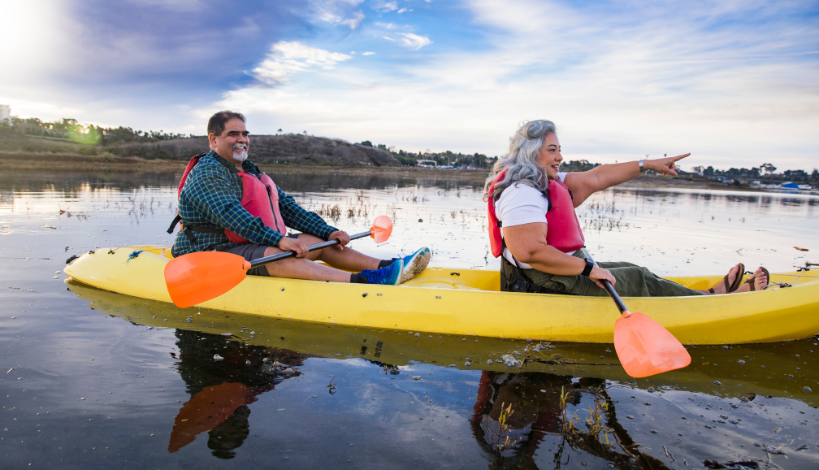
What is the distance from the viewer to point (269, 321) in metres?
4.14

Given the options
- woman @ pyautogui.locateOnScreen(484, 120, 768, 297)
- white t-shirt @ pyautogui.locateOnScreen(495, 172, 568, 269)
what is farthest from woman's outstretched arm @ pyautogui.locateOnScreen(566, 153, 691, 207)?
white t-shirt @ pyautogui.locateOnScreen(495, 172, 568, 269)

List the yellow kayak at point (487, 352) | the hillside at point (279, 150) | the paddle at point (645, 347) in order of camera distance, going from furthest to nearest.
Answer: the hillside at point (279, 150) → the yellow kayak at point (487, 352) → the paddle at point (645, 347)

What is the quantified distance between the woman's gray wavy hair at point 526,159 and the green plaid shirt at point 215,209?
77.1 inches

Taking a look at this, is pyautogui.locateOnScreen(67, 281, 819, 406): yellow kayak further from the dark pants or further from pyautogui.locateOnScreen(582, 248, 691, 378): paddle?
the dark pants

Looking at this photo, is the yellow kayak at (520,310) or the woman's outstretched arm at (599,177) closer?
the yellow kayak at (520,310)

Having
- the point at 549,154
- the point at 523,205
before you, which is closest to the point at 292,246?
the point at 523,205

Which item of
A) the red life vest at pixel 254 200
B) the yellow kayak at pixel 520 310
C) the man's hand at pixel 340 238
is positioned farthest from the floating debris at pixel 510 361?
the red life vest at pixel 254 200

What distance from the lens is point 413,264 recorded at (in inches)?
172

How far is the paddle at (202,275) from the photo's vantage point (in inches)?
140

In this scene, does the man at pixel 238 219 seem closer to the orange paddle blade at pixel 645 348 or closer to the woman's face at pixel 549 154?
the woman's face at pixel 549 154

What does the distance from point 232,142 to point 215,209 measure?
687 mm

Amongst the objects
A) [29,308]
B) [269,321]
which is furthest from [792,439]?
[29,308]

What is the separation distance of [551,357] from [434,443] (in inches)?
59.7

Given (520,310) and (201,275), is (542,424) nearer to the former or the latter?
(520,310)
